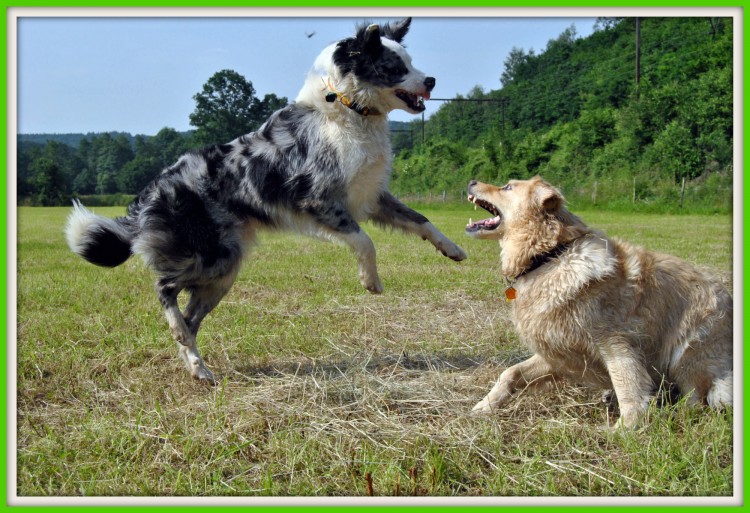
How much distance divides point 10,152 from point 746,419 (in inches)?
143

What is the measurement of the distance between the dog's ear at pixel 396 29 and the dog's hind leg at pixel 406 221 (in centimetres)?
119

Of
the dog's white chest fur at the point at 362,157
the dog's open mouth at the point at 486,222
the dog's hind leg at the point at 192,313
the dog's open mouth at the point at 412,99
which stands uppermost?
the dog's open mouth at the point at 412,99

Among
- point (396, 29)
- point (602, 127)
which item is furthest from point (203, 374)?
point (602, 127)

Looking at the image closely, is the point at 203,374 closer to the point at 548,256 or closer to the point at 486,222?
the point at 486,222

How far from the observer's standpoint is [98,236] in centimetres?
438

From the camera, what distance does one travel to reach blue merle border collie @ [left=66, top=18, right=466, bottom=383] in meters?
4.38

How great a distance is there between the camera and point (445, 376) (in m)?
4.20

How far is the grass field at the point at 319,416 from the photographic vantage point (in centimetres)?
279

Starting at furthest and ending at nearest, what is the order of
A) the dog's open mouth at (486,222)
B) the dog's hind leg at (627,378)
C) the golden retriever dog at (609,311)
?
the dog's open mouth at (486,222)
the golden retriever dog at (609,311)
the dog's hind leg at (627,378)

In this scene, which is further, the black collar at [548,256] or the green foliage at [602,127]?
the green foliage at [602,127]

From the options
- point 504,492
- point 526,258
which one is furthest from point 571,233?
point 504,492

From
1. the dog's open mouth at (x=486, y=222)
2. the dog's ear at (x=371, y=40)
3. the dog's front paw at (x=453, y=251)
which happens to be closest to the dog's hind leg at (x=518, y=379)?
the dog's open mouth at (x=486, y=222)

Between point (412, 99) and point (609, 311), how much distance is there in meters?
2.01

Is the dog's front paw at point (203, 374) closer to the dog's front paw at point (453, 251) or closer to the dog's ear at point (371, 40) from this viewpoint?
the dog's front paw at point (453, 251)
